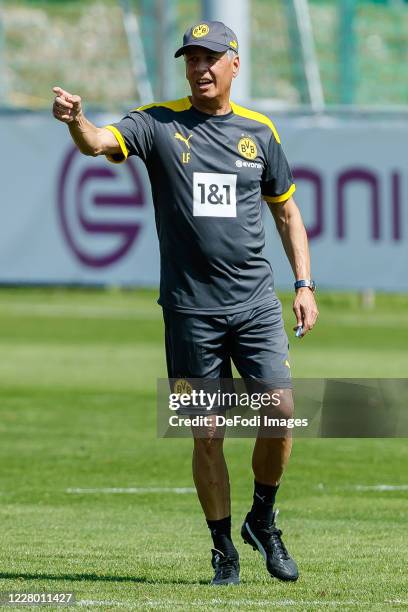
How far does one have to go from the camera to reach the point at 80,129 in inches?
274

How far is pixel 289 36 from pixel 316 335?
5079mm

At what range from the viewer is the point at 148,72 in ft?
85.1

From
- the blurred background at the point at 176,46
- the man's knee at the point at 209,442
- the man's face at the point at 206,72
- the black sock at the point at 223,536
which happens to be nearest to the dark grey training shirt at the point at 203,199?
the man's face at the point at 206,72

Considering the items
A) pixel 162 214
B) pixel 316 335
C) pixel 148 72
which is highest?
pixel 148 72

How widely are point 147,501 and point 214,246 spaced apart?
329cm

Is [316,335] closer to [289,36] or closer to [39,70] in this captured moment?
[289,36]

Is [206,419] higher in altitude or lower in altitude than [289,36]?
lower

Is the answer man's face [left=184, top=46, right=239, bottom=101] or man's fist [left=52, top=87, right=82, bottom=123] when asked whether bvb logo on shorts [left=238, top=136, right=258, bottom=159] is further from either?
man's fist [left=52, top=87, right=82, bottom=123]

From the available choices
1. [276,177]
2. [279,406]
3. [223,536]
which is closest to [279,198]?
[276,177]

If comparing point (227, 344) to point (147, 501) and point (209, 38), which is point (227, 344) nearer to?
point (209, 38)

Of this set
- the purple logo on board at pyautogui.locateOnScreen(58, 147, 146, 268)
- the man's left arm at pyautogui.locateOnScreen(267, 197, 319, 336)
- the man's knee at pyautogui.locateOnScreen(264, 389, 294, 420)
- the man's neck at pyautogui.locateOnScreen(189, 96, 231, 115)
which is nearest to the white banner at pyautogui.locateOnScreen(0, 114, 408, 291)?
the purple logo on board at pyautogui.locateOnScreen(58, 147, 146, 268)

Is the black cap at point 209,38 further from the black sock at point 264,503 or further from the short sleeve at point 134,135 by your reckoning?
the black sock at point 264,503

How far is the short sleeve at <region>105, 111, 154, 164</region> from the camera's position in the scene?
23.7 feet

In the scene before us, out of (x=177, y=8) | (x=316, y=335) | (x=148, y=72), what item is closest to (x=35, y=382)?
(x=316, y=335)
